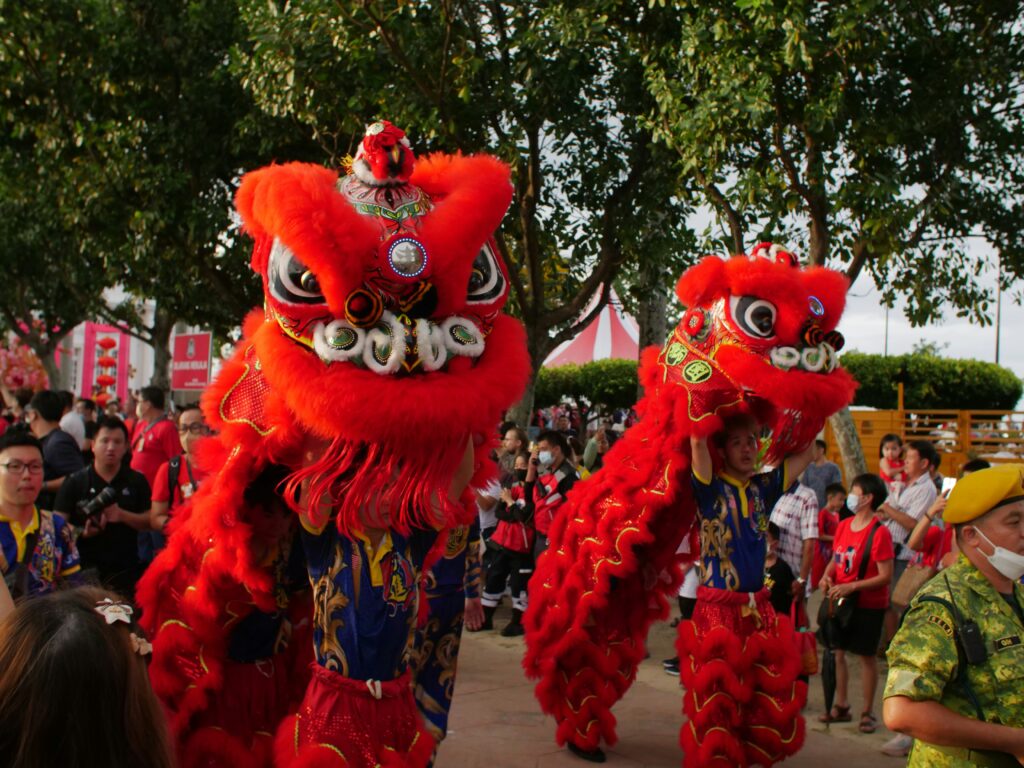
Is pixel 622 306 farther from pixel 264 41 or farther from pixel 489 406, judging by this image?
pixel 489 406

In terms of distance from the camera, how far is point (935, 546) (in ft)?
20.9

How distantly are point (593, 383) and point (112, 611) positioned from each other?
106 feet

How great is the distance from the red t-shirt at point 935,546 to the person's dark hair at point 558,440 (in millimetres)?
2780

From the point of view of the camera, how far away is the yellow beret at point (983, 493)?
280 centimetres

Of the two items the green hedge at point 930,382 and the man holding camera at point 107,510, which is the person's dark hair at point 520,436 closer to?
the man holding camera at point 107,510

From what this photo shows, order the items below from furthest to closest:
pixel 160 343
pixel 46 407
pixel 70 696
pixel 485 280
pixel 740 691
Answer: pixel 160 343 < pixel 46 407 < pixel 740 691 < pixel 485 280 < pixel 70 696

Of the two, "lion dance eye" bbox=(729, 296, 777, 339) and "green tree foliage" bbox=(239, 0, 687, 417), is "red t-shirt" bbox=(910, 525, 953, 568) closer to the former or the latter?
"lion dance eye" bbox=(729, 296, 777, 339)

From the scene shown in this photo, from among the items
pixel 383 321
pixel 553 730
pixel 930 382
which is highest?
pixel 930 382

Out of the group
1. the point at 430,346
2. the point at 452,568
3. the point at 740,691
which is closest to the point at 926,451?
the point at 740,691

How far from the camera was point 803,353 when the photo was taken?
4832 mm

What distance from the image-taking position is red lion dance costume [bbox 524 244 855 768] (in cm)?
478

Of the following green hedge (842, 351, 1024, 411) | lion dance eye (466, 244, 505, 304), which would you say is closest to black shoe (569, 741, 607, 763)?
lion dance eye (466, 244, 505, 304)

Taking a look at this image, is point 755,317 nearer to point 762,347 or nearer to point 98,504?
point 762,347

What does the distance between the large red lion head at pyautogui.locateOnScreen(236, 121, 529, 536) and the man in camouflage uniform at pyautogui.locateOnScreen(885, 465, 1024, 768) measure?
4.33 feet
